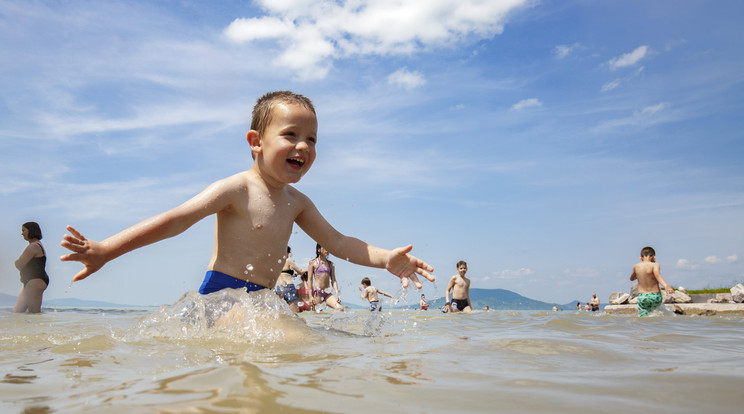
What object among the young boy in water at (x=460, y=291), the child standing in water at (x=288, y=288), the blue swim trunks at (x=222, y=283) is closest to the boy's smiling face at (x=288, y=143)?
the blue swim trunks at (x=222, y=283)

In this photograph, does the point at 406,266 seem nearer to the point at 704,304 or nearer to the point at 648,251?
the point at 648,251

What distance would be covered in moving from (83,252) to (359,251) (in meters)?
2.09

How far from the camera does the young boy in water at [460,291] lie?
16.0 m

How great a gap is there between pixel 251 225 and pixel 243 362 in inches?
72.3

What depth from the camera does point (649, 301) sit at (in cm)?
1155

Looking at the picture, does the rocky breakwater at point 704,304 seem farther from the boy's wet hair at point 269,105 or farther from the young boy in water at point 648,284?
the boy's wet hair at point 269,105

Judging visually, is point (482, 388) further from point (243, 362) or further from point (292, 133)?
point (292, 133)

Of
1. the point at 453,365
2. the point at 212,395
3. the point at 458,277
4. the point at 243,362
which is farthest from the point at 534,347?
the point at 458,277

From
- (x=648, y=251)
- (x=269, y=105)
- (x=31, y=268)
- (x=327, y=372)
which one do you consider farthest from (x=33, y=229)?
(x=648, y=251)

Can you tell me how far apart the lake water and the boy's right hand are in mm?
430

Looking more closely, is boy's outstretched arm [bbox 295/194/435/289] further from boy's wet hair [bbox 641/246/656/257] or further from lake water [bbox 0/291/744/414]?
boy's wet hair [bbox 641/246/656/257]

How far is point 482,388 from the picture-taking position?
5.79ft

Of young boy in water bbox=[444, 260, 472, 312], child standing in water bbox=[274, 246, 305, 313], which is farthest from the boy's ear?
young boy in water bbox=[444, 260, 472, 312]

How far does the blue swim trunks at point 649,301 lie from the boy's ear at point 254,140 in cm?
1058
